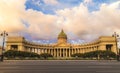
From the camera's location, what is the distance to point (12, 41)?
14525 centimetres

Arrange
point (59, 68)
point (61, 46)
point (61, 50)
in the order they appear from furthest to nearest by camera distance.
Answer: point (61, 50) < point (61, 46) < point (59, 68)

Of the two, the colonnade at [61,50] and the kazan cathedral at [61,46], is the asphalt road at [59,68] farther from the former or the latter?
the colonnade at [61,50]

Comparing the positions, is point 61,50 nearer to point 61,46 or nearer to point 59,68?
point 61,46

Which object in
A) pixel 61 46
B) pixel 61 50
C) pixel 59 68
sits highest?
pixel 61 46

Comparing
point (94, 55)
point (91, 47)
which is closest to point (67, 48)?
point (91, 47)

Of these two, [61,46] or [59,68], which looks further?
[61,46]

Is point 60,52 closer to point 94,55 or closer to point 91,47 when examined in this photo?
point 91,47

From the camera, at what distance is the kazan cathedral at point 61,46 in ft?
465

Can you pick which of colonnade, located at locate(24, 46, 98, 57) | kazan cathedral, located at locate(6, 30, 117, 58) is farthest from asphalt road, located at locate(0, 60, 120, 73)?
colonnade, located at locate(24, 46, 98, 57)

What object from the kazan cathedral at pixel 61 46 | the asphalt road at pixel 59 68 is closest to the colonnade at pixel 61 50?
the kazan cathedral at pixel 61 46

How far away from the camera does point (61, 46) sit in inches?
6855

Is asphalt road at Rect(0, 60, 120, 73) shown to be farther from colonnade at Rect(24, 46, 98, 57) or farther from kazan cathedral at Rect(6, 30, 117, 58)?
colonnade at Rect(24, 46, 98, 57)

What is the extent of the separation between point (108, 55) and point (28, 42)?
65.8 m

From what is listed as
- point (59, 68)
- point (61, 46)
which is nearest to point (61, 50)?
point (61, 46)
